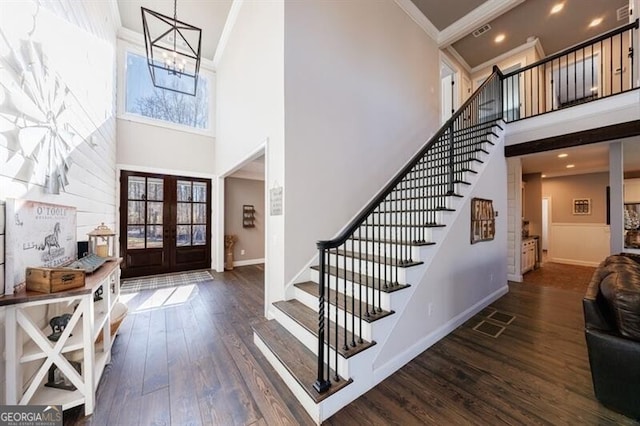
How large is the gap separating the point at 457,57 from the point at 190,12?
6538 mm

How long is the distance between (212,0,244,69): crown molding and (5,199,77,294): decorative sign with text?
459 cm

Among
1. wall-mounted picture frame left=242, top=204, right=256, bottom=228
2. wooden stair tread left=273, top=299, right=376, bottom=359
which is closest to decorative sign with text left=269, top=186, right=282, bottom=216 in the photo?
wooden stair tread left=273, top=299, right=376, bottom=359

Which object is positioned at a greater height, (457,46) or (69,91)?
(457,46)

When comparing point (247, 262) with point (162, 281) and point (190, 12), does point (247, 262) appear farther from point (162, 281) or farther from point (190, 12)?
point (190, 12)

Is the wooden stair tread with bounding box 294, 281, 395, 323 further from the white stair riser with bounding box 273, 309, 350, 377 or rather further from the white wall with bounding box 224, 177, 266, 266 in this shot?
the white wall with bounding box 224, 177, 266, 266

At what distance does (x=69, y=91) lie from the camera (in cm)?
246

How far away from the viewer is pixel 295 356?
2.17 metres

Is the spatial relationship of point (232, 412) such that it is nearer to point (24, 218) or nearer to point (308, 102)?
point (24, 218)

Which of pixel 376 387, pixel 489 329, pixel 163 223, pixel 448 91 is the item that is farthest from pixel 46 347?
pixel 448 91

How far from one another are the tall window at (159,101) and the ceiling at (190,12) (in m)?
0.76

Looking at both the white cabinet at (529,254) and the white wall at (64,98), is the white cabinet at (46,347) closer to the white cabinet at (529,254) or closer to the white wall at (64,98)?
the white wall at (64,98)

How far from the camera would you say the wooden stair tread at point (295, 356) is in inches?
70.4

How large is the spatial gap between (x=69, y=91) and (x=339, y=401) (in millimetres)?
3846

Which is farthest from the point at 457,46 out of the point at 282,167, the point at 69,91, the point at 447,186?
the point at 69,91
